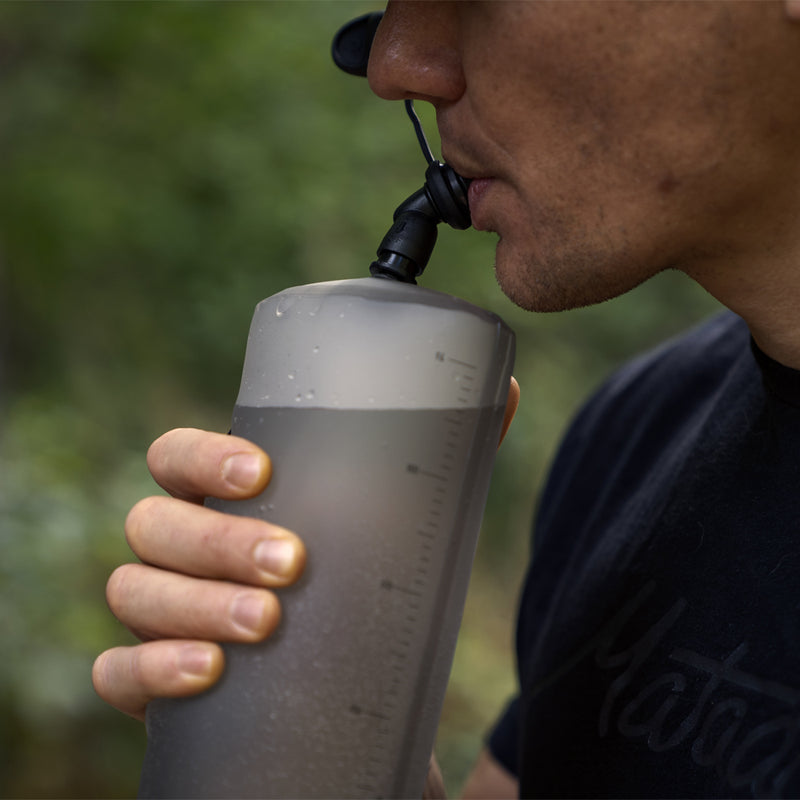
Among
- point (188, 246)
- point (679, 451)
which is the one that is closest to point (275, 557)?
point (679, 451)

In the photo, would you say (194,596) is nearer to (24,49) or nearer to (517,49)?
(517,49)

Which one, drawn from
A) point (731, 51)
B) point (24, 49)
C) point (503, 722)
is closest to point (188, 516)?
point (731, 51)

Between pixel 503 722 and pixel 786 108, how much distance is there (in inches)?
39.3

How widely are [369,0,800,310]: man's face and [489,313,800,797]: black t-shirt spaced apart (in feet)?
0.72

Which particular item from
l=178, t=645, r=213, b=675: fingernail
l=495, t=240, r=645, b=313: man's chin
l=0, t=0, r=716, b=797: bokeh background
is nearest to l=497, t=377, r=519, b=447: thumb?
l=495, t=240, r=645, b=313: man's chin

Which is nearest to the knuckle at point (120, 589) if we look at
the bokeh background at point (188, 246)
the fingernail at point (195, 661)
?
the fingernail at point (195, 661)

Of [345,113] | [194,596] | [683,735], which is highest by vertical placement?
[345,113]

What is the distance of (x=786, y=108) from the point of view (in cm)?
92

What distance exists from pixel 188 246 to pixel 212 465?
3.57 meters

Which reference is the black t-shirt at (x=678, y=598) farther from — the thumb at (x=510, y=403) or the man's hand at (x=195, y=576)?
the man's hand at (x=195, y=576)

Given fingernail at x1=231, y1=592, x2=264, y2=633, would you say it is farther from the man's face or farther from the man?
the man's face

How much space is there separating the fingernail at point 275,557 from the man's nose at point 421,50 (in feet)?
1.65

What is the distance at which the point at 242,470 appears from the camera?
84 centimetres

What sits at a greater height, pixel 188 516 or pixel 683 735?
pixel 188 516
